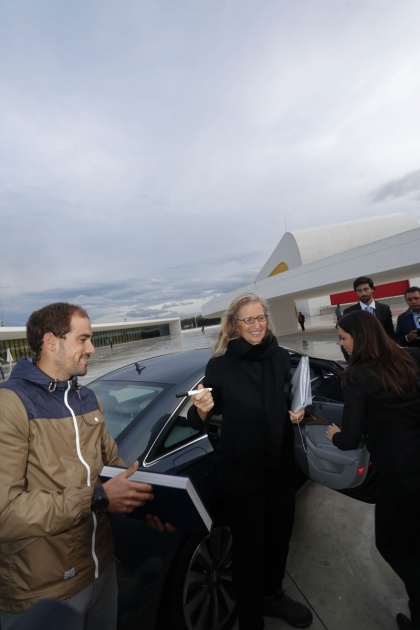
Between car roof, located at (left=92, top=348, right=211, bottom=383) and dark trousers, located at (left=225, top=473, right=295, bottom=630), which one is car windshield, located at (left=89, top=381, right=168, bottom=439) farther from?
dark trousers, located at (left=225, top=473, right=295, bottom=630)

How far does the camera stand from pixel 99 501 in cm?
119

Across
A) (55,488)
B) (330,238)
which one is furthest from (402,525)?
(330,238)

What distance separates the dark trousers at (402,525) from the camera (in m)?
1.66

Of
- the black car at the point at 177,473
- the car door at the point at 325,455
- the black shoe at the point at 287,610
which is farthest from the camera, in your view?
the car door at the point at 325,455

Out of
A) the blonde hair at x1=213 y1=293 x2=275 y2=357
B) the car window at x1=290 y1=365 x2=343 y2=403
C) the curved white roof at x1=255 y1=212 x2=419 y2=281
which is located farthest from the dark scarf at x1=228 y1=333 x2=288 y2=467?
the curved white roof at x1=255 y1=212 x2=419 y2=281

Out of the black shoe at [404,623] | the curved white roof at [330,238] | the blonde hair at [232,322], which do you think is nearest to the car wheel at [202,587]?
the black shoe at [404,623]

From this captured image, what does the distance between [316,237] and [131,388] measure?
125ft

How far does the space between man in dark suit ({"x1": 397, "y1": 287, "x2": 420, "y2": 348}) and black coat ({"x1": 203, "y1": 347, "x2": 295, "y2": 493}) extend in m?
3.00

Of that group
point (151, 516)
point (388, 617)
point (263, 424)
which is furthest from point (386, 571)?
point (151, 516)

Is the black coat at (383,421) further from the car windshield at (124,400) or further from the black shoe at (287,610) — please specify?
the car windshield at (124,400)

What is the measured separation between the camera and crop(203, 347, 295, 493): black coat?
1.81m

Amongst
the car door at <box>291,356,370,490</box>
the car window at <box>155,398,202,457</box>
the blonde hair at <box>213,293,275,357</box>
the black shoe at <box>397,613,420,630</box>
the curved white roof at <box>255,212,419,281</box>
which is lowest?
the black shoe at <box>397,613,420,630</box>

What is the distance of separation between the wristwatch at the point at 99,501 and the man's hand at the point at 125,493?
0.01 meters

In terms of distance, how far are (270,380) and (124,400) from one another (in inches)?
48.0
